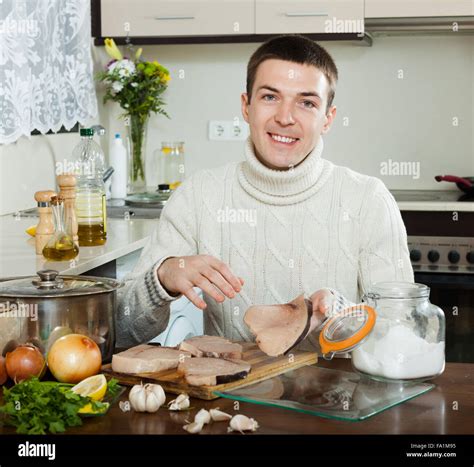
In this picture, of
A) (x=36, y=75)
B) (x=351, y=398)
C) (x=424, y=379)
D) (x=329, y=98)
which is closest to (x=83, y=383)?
(x=351, y=398)

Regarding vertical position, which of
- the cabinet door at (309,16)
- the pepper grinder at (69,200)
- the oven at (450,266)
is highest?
the cabinet door at (309,16)

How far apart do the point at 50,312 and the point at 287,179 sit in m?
0.76

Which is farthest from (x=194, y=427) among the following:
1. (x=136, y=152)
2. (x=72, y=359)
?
(x=136, y=152)

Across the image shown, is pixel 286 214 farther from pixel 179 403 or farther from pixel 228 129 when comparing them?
pixel 228 129

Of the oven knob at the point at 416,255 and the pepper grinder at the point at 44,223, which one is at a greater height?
the pepper grinder at the point at 44,223

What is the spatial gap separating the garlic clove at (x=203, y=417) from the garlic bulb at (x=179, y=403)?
0.05 metres

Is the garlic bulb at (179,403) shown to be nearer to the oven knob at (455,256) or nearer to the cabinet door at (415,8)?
the oven knob at (455,256)

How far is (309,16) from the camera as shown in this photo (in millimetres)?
3322

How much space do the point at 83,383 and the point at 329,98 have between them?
98 cm

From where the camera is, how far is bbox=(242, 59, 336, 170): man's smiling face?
1882 millimetres

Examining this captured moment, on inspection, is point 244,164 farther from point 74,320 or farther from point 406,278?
point 74,320

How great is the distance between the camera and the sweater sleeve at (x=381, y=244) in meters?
1.88

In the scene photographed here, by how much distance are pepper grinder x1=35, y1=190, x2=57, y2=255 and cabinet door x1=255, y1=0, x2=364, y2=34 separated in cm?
144

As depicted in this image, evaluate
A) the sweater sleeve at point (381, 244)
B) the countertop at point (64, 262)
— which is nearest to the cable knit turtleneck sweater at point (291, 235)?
the sweater sleeve at point (381, 244)
